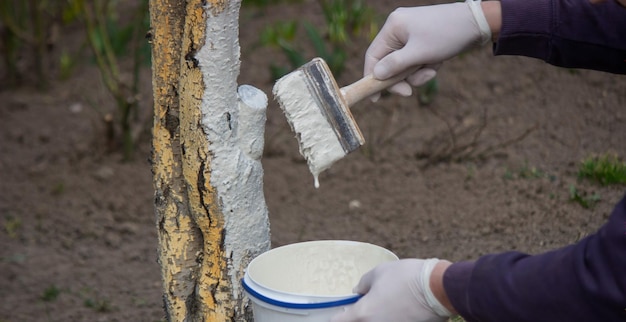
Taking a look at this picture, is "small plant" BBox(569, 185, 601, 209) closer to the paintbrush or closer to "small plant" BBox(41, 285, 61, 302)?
the paintbrush

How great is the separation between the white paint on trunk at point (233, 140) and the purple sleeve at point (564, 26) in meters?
0.59

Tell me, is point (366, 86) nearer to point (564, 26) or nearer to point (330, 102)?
point (330, 102)

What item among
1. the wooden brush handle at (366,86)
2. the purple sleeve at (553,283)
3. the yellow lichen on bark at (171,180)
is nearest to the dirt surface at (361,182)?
the yellow lichen on bark at (171,180)

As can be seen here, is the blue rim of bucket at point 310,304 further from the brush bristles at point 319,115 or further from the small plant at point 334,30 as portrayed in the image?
the small plant at point 334,30

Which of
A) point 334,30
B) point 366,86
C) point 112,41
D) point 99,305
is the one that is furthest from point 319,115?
point 112,41

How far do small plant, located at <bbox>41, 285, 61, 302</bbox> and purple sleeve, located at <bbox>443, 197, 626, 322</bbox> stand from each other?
1.56 meters

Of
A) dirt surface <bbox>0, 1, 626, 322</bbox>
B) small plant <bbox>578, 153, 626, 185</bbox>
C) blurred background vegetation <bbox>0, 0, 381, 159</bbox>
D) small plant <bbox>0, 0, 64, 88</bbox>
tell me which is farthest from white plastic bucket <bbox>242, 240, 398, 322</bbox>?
small plant <bbox>0, 0, 64, 88</bbox>

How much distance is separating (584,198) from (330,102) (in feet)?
5.04

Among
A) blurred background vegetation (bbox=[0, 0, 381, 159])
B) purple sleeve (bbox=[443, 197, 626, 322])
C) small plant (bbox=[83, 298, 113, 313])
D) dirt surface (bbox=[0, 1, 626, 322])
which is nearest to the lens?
purple sleeve (bbox=[443, 197, 626, 322])

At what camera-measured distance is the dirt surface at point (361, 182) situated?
2754 millimetres

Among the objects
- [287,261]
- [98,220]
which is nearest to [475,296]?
[287,261]

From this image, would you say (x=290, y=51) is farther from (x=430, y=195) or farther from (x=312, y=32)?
(x=430, y=195)

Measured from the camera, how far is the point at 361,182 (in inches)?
131

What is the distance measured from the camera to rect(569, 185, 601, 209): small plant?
2.92 metres
